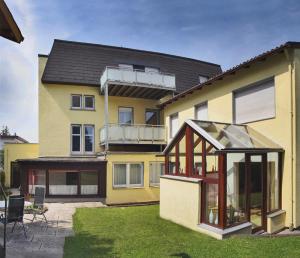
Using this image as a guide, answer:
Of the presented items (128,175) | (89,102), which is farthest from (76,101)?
(128,175)

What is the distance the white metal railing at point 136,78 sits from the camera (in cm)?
1898

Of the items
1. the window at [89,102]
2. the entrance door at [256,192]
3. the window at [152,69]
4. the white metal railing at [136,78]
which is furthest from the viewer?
Result: the window at [152,69]

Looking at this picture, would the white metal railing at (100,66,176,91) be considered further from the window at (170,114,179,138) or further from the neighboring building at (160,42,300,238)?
the neighboring building at (160,42,300,238)

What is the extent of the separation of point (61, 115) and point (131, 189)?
7014 mm

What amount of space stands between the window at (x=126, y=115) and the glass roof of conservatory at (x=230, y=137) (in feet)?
35.8

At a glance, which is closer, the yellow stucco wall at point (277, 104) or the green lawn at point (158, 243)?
the green lawn at point (158, 243)

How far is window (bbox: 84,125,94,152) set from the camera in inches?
828

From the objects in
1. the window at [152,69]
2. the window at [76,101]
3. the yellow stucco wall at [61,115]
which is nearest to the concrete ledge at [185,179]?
the yellow stucco wall at [61,115]

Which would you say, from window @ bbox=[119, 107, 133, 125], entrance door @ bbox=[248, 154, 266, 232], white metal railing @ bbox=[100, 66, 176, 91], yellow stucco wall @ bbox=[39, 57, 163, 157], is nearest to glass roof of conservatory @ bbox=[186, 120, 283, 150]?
entrance door @ bbox=[248, 154, 266, 232]

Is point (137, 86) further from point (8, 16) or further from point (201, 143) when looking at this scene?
point (8, 16)

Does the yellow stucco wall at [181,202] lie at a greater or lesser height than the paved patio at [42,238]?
greater

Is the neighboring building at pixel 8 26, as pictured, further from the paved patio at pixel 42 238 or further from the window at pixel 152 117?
the window at pixel 152 117

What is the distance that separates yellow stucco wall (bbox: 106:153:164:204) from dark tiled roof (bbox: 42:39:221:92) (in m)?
6.00

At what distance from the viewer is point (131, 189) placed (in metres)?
17.9
